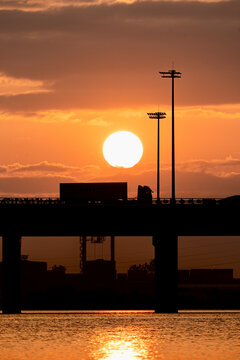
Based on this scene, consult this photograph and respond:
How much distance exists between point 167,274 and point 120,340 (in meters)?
35.5

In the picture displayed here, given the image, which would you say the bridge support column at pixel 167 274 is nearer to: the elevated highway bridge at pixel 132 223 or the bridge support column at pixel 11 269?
the elevated highway bridge at pixel 132 223

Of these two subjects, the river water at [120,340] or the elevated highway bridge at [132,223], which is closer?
the river water at [120,340]

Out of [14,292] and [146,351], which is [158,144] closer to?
[14,292]

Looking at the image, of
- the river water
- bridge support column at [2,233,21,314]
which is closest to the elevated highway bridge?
bridge support column at [2,233,21,314]

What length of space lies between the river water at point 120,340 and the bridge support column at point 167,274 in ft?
10.6

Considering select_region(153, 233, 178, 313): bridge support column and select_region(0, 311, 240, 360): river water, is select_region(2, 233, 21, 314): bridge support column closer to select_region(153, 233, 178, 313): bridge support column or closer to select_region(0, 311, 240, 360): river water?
select_region(0, 311, 240, 360): river water

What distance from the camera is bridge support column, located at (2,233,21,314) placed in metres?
146

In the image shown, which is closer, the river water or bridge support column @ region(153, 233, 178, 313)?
the river water

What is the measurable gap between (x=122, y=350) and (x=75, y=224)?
51535mm

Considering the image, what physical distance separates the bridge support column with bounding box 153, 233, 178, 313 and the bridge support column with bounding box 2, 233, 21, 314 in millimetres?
21137

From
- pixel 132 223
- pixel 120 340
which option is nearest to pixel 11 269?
pixel 132 223

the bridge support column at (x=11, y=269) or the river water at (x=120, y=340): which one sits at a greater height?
the bridge support column at (x=11, y=269)

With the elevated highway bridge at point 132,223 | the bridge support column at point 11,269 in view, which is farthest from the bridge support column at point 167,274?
the bridge support column at point 11,269

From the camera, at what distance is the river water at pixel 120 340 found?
307 ft
